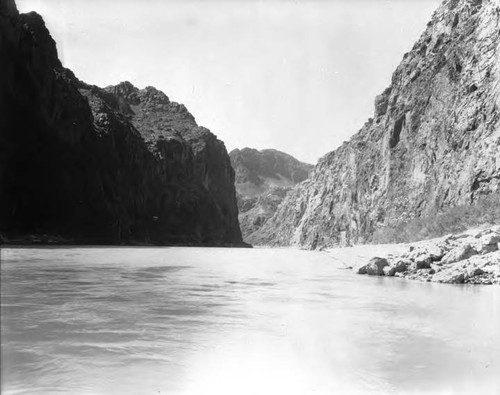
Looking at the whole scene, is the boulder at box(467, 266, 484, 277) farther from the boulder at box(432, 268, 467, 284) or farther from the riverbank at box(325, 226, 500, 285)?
the boulder at box(432, 268, 467, 284)

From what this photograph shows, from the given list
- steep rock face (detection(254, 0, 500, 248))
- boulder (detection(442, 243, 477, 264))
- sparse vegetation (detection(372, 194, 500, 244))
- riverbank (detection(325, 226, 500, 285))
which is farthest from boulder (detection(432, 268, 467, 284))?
steep rock face (detection(254, 0, 500, 248))

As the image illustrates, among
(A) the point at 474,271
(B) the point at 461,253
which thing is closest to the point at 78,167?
(B) the point at 461,253

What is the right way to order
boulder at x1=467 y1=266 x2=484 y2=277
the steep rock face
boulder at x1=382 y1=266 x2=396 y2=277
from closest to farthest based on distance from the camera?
boulder at x1=467 y1=266 x2=484 y2=277
boulder at x1=382 y1=266 x2=396 y2=277
the steep rock face

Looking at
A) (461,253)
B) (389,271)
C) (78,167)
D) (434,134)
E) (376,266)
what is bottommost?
(389,271)

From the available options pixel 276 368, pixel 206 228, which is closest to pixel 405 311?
pixel 276 368

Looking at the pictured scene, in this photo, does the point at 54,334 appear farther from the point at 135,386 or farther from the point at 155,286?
the point at 155,286

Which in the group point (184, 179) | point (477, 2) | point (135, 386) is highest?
point (477, 2)

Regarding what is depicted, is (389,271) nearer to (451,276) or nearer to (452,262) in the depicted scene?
(452,262)
